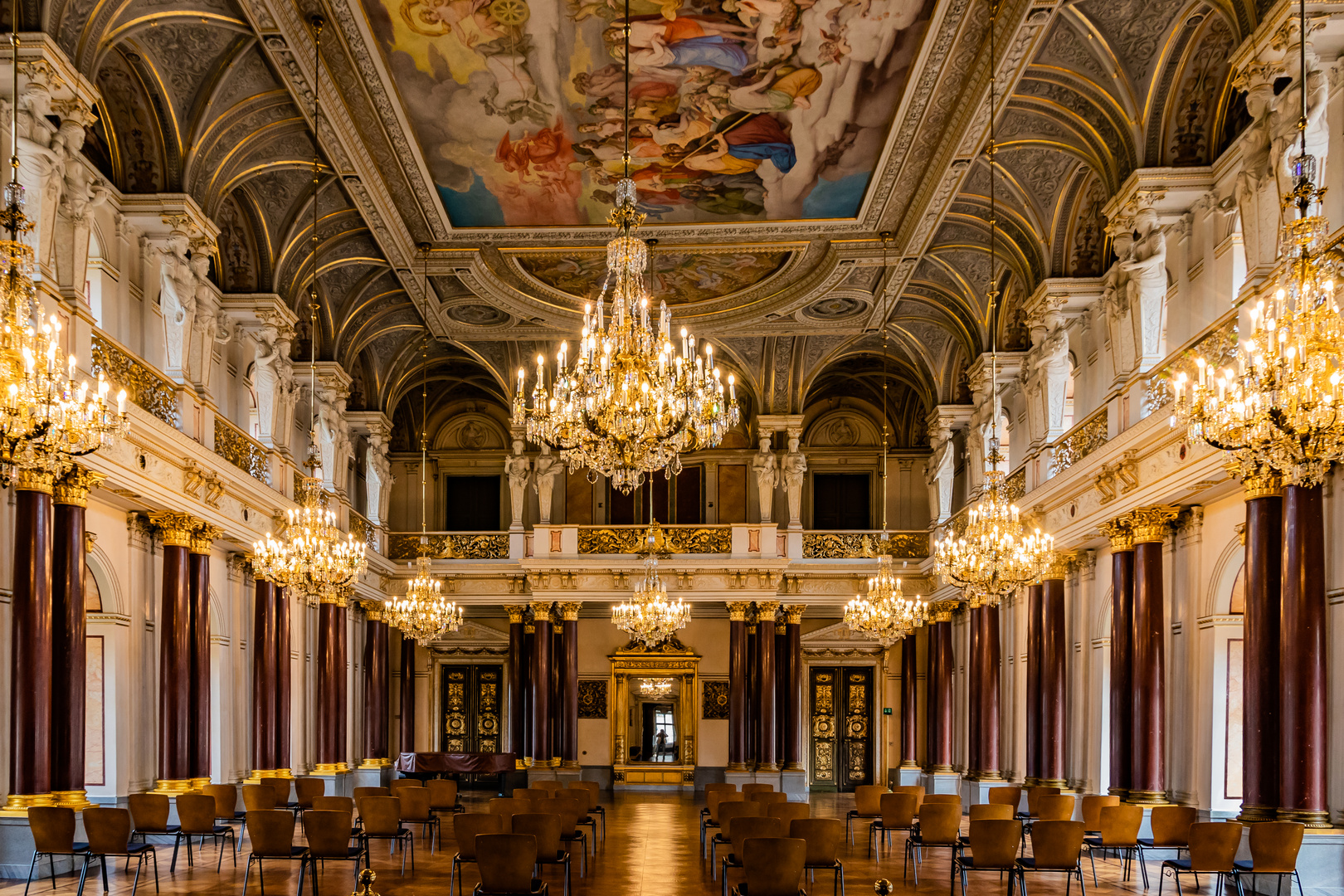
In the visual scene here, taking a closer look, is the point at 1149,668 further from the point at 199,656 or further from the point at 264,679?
the point at 264,679

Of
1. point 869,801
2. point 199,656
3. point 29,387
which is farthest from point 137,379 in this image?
point 869,801

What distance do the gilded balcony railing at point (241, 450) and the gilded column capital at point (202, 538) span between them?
3.27 feet

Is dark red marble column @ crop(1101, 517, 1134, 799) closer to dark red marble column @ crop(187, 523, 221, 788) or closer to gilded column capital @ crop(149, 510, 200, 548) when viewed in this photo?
dark red marble column @ crop(187, 523, 221, 788)

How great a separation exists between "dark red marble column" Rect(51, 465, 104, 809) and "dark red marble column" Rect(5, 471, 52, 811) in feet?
0.73

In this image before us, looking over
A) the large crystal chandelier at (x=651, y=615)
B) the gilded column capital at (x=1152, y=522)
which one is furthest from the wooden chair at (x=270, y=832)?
the large crystal chandelier at (x=651, y=615)

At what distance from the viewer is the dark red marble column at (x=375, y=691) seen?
25.9 m

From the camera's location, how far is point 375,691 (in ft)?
85.2

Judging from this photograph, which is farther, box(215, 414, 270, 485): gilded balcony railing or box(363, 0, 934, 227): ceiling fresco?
box(215, 414, 270, 485): gilded balcony railing

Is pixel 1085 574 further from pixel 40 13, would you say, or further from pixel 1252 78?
pixel 40 13

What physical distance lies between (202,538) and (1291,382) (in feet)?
43.4

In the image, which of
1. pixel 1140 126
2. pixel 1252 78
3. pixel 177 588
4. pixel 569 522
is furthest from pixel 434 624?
pixel 1252 78

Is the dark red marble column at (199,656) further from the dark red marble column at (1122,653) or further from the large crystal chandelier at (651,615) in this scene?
the dark red marble column at (1122,653)

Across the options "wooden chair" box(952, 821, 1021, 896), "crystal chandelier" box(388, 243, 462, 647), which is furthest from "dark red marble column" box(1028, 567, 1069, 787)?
"crystal chandelier" box(388, 243, 462, 647)

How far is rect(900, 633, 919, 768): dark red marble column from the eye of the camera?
27.2 m
